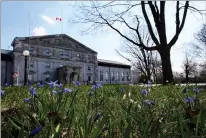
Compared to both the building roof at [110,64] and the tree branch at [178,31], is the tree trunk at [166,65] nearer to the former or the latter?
the tree branch at [178,31]

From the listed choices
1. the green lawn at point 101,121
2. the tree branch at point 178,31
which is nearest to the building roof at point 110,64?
the tree branch at point 178,31

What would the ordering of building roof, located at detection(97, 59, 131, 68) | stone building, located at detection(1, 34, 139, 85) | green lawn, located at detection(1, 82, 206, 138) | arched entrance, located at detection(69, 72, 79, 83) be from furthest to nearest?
building roof, located at detection(97, 59, 131, 68), arched entrance, located at detection(69, 72, 79, 83), stone building, located at detection(1, 34, 139, 85), green lawn, located at detection(1, 82, 206, 138)

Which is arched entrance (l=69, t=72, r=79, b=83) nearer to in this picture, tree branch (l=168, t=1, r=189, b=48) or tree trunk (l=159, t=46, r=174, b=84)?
tree branch (l=168, t=1, r=189, b=48)

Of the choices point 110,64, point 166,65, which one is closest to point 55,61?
point 110,64

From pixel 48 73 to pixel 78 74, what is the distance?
5653 mm

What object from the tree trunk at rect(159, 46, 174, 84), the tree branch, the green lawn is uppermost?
the tree branch

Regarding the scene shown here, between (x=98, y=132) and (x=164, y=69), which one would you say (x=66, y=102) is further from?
(x=164, y=69)

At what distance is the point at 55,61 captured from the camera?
38.6 m

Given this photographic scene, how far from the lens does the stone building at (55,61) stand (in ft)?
112

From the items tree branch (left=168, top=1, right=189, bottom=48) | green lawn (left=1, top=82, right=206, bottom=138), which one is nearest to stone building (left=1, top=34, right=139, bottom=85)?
tree branch (left=168, top=1, right=189, bottom=48)

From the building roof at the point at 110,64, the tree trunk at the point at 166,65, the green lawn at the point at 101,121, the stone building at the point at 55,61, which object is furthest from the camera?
the building roof at the point at 110,64

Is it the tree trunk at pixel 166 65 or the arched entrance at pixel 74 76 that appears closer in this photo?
the tree trunk at pixel 166 65

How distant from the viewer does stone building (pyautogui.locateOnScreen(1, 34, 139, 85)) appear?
3403 centimetres

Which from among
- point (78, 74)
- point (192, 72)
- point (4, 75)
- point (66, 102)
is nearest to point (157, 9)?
point (66, 102)
